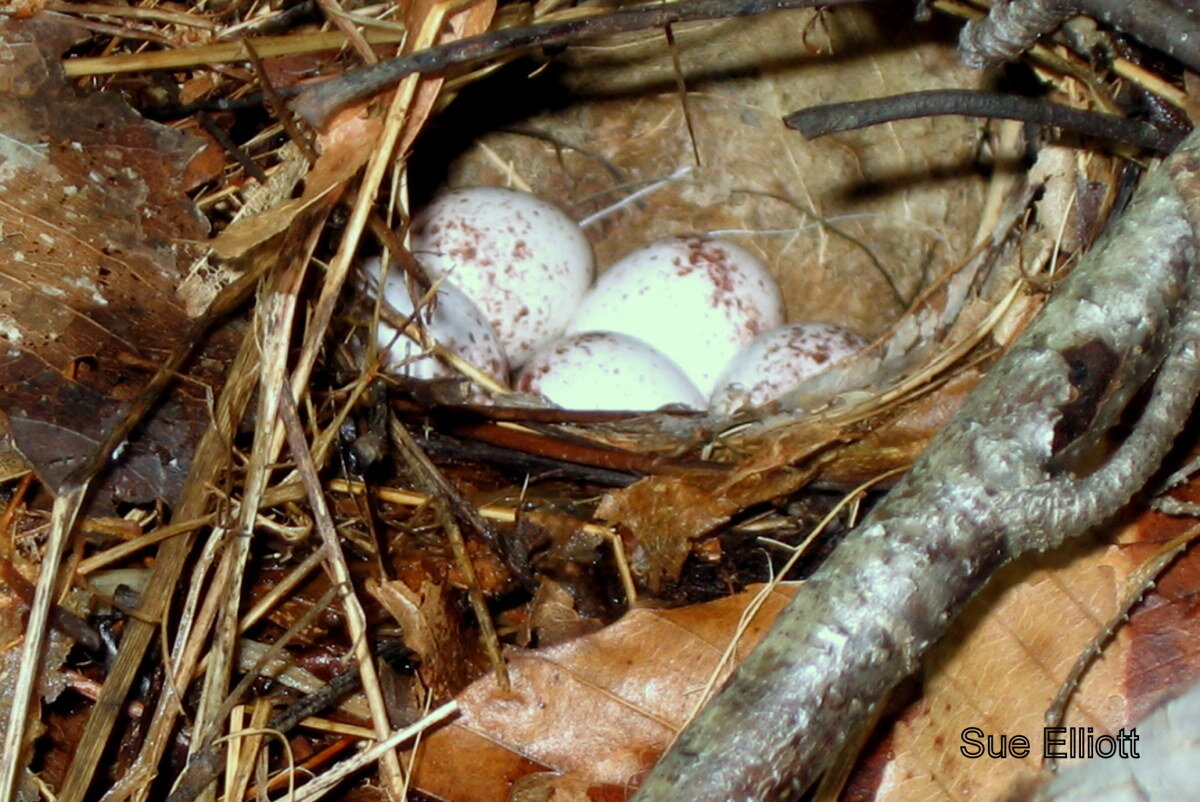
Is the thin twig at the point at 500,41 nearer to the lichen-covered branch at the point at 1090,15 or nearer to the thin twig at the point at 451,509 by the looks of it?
the lichen-covered branch at the point at 1090,15

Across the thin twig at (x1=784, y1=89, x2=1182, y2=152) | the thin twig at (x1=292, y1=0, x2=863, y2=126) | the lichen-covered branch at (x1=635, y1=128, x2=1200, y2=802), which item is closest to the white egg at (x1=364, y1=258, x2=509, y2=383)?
the thin twig at (x1=292, y1=0, x2=863, y2=126)

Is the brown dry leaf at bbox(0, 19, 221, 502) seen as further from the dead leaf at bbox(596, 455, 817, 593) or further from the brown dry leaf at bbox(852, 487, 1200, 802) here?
the brown dry leaf at bbox(852, 487, 1200, 802)

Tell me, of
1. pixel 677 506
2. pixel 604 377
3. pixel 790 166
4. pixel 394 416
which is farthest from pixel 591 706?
pixel 790 166

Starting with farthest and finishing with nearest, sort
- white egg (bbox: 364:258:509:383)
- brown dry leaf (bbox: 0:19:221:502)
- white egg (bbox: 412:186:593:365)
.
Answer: white egg (bbox: 412:186:593:365), white egg (bbox: 364:258:509:383), brown dry leaf (bbox: 0:19:221:502)

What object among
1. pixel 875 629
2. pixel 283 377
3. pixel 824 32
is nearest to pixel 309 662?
pixel 283 377

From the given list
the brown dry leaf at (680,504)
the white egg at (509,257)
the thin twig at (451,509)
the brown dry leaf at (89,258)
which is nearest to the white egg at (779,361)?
the brown dry leaf at (680,504)

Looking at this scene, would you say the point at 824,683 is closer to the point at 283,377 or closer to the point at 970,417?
the point at 970,417

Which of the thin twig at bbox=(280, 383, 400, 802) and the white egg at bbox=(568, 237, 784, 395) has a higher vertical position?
the white egg at bbox=(568, 237, 784, 395)
